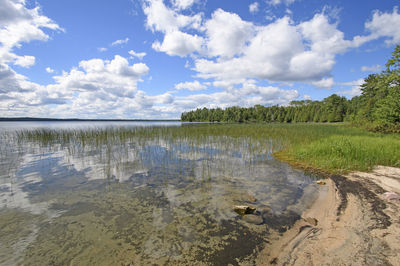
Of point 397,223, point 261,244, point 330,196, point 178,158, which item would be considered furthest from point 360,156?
point 178,158

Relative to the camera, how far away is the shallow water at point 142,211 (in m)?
2.98

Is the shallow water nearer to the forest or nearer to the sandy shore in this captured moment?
the sandy shore

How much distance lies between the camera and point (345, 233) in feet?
10.5

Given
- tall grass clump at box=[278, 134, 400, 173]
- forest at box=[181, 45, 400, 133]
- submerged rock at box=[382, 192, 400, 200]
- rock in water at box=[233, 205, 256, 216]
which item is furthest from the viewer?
forest at box=[181, 45, 400, 133]

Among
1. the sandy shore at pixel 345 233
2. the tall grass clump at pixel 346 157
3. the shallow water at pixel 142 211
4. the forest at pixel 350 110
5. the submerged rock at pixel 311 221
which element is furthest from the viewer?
the forest at pixel 350 110

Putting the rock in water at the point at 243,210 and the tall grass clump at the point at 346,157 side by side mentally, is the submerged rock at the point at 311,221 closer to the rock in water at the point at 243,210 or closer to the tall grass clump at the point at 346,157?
the rock in water at the point at 243,210

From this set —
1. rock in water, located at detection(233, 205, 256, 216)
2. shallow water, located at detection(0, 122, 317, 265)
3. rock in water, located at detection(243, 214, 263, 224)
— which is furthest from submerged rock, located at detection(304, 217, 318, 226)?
rock in water, located at detection(233, 205, 256, 216)

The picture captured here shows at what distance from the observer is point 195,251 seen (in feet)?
9.86

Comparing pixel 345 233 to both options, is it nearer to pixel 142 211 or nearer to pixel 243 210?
pixel 243 210

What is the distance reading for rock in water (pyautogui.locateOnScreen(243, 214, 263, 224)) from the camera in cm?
385

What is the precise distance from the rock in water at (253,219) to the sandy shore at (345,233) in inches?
24.8

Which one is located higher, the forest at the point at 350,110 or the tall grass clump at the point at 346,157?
the forest at the point at 350,110

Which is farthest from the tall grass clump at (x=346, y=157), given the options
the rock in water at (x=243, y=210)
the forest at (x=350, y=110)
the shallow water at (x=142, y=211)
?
the forest at (x=350, y=110)

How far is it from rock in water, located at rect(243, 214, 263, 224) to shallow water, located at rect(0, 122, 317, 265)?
24 mm
